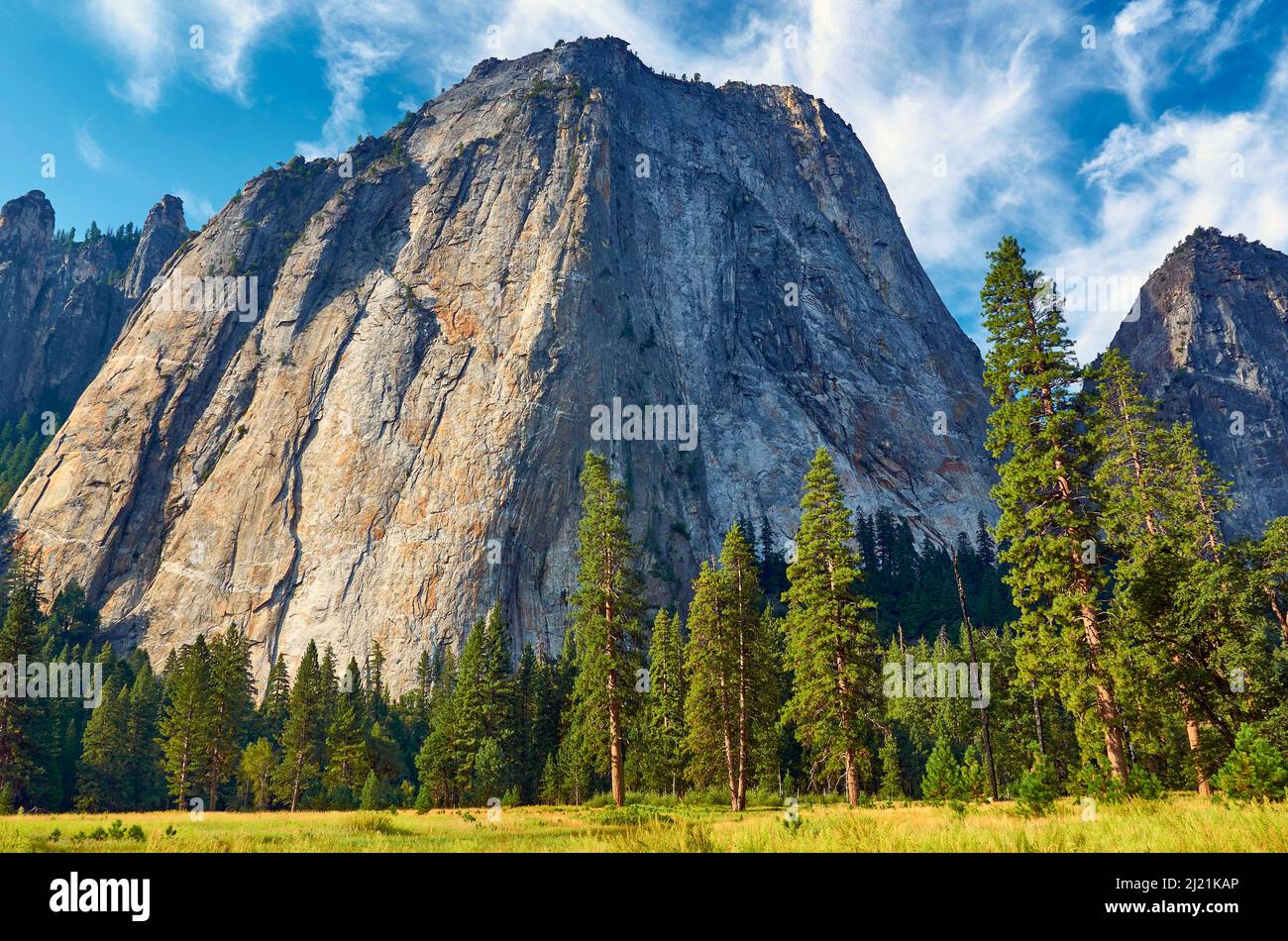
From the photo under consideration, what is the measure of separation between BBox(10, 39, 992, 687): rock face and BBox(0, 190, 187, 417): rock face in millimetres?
55925

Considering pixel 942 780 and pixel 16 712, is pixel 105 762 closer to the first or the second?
pixel 16 712

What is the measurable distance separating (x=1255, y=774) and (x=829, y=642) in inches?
683

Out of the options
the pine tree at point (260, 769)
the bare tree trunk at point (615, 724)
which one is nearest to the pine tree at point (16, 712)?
the pine tree at point (260, 769)

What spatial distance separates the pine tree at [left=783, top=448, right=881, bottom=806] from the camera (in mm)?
29609

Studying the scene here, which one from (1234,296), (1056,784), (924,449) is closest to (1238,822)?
(1056,784)

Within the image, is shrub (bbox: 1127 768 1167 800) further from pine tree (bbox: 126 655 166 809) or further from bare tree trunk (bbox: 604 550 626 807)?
pine tree (bbox: 126 655 166 809)

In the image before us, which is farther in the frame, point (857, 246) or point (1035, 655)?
point (857, 246)

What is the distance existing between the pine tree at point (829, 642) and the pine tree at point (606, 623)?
6952 mm

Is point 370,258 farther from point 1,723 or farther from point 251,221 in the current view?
point 1,723

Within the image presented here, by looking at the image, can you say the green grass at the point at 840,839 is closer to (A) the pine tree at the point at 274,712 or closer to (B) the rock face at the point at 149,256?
(A) the pine tree at the point at 274,712

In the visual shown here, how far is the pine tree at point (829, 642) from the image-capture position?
2961 cm

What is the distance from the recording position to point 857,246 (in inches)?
6959

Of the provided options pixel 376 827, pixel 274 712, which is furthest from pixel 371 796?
pixel 376 827
